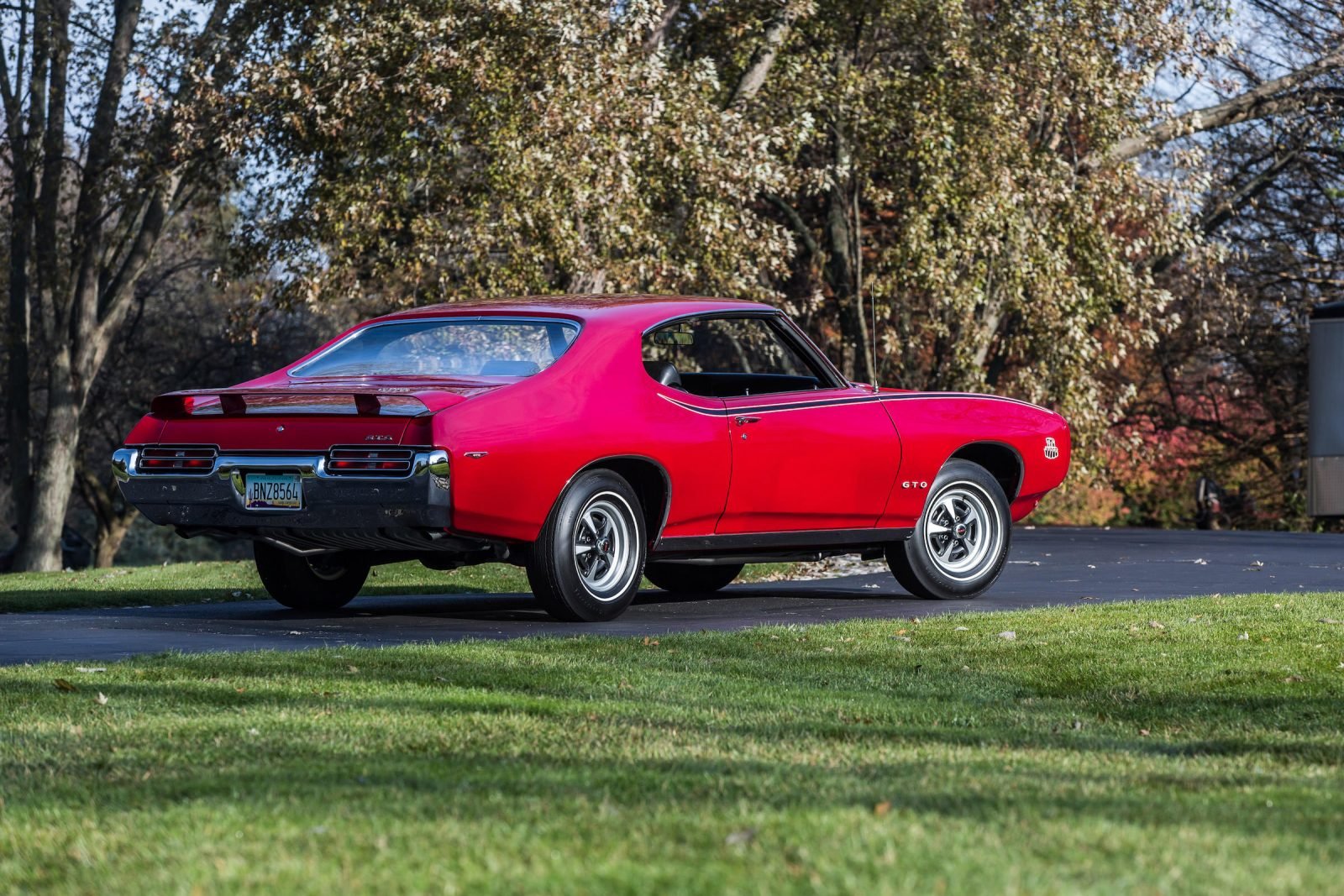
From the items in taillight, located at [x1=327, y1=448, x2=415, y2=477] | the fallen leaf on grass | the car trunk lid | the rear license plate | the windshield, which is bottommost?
the fallen leaf on grass

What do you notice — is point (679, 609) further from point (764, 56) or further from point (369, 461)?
point (764, 56)

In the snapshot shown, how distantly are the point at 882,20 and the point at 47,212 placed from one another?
11423mm

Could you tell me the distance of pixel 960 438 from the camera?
11.0 meters

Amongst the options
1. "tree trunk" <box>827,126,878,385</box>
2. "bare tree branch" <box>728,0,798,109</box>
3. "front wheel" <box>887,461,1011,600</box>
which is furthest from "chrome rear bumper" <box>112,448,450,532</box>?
"tree trunk" <box>827,126,878,385</box>

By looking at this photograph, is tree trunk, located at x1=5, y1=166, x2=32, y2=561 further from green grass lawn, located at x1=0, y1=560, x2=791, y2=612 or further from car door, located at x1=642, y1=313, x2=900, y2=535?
car door, located at x1=642, y1=313, x2=900, y2=535

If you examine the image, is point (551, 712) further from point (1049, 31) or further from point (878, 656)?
point (1049, 31)

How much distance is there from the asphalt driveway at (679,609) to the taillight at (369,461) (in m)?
0.78

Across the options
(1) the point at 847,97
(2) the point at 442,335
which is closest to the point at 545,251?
(1) the point at 847,97

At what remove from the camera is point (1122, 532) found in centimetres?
1922

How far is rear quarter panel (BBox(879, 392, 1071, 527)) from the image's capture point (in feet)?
35.3

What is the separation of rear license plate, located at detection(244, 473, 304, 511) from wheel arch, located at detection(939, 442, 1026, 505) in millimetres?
4264

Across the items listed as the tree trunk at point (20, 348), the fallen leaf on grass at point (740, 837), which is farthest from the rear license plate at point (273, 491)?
the tree trunk at point (20, 348)

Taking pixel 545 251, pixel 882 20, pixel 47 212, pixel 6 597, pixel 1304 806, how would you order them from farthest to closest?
pixel 47 212
pixel 882 20
pixel 545 251
pixel 6 597
pixel 1304 806

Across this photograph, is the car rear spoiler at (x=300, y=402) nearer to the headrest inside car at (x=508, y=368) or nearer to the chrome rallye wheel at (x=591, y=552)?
the headrest inside car at (x=508, y=368)
